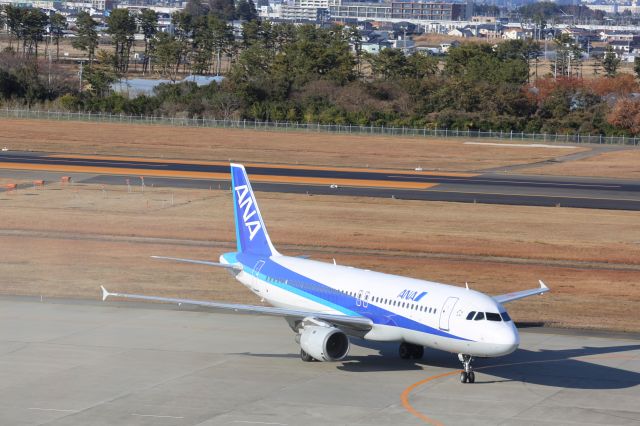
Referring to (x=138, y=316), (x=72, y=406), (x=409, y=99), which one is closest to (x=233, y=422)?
(x=72, y=406)

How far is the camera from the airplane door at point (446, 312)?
41.2 m

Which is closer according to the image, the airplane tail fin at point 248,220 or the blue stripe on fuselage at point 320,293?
the blue stripe on fuselage at point 320,293

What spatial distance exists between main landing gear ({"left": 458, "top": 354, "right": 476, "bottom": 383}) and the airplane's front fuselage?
2.63 feet

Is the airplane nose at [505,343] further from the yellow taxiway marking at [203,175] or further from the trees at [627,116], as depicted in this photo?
the trees at [627,116]

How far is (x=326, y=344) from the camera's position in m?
42.9

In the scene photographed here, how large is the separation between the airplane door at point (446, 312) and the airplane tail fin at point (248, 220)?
1179 centimetres

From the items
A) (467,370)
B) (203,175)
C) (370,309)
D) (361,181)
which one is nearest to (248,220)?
(370,309)

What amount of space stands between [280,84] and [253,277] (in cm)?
14725

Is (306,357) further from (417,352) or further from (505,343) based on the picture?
(505,343)

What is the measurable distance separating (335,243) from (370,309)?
32721 mm

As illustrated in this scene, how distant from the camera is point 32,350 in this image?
4694cm

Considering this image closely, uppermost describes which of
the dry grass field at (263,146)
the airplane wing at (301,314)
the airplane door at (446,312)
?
the airplane door at (446,312)

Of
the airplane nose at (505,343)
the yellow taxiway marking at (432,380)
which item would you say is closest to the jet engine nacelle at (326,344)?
the yellow taxiway marking at (432,380)

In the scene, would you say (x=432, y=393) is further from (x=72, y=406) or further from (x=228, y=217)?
(x=228, y=217)
